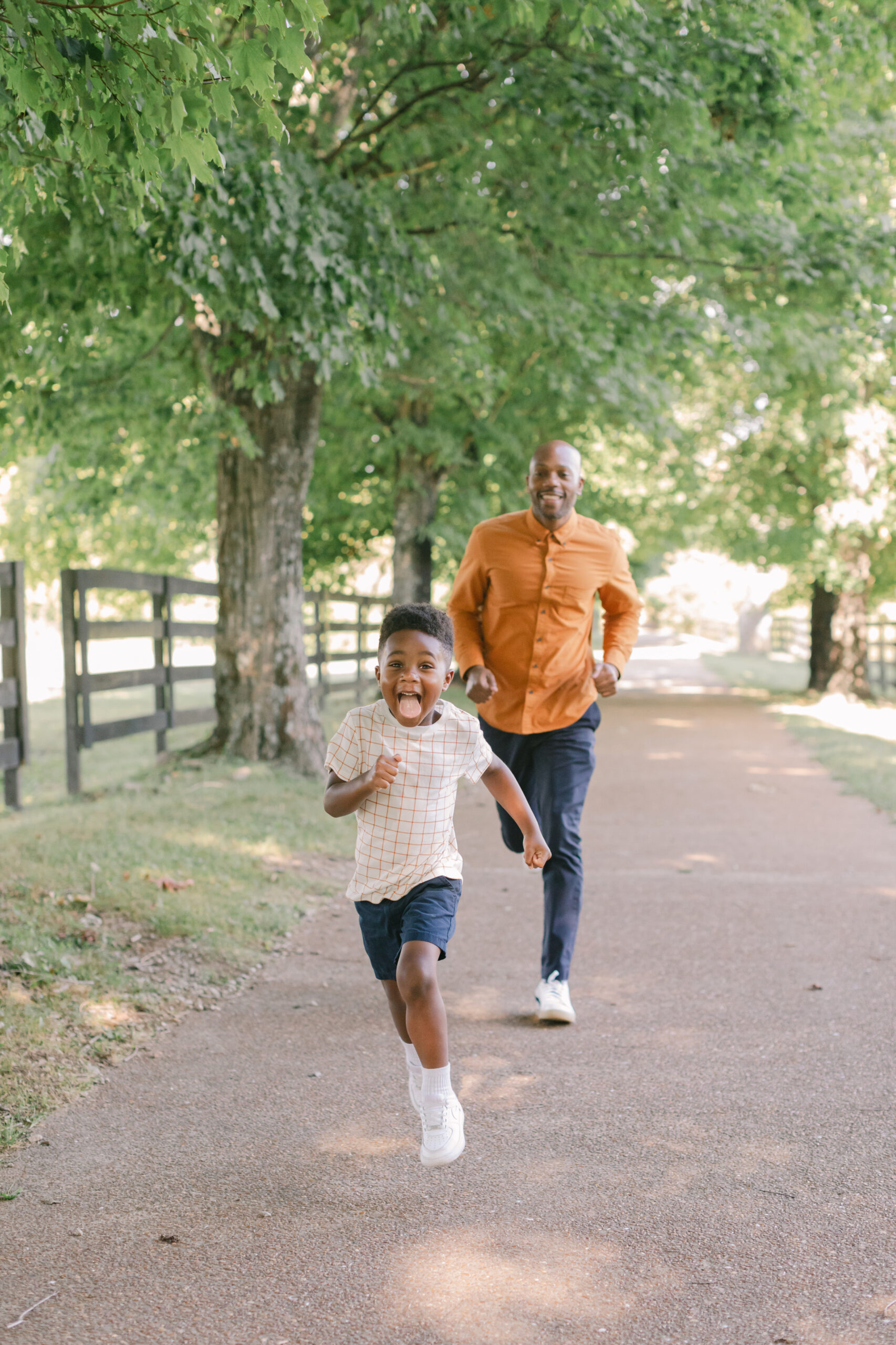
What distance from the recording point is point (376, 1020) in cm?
474

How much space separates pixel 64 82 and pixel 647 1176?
3.49 m

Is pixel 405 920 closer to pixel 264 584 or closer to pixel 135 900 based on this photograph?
pixel 135 900

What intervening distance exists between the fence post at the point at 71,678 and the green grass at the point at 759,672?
1784 centimetres

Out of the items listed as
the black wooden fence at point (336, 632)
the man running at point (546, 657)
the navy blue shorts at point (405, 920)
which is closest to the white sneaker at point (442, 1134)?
the navy blue shorts at point (405, 920)

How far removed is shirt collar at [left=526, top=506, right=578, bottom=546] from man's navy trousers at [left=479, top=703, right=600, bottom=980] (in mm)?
→ 704

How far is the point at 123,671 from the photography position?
971 cm

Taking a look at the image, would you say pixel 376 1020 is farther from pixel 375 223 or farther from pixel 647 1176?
pixel 375 223

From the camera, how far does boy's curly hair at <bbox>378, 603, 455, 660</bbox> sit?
343cm

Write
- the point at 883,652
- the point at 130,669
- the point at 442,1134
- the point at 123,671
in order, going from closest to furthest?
the point at 442,1134, the point at 123,671, the point at 130,669, the point at 883,652

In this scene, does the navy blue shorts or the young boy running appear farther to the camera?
the navy blue shorts

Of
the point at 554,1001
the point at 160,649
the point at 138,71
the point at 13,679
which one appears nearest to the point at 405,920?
the point at 554,1001

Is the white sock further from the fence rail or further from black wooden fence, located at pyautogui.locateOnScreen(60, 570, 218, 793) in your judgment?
the fence rail

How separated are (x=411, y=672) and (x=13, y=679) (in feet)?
19.2

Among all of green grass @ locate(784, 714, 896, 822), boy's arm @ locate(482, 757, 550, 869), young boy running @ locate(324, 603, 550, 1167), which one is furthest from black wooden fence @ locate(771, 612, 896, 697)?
young boy running @ locate(324, 603, 550, 1167)
